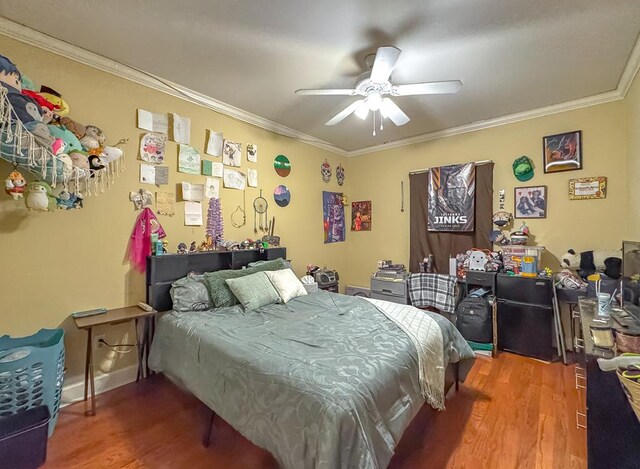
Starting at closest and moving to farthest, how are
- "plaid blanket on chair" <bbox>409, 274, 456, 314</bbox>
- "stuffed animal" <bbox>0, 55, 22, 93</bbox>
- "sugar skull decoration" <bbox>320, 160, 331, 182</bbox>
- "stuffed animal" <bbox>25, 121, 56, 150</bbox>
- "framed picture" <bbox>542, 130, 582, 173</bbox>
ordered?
"stuffed animal" <bbox>0, 55, 22, 93</bbox>
"stuffed animal" <bbox>25, 121, 56, 150</bbox>
"framed picture" <bbox>542, 130, 582, 173</bbox>
"plaid blanket on chair" <bbox>409, 274, 456, 314</bbox>
"sugar skull decoration" <bbox>320, 160, 331, 182</bbox>

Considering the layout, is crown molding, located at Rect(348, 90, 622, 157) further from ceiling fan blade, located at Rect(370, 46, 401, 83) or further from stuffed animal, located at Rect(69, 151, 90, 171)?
stuffed animal, located at Rect(69, 151, 90, 171)

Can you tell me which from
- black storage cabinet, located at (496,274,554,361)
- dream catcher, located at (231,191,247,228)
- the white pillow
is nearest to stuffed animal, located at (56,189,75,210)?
dream catcher, located at (231,191,247,228)

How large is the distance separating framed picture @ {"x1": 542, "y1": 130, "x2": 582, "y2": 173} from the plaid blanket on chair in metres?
1.60

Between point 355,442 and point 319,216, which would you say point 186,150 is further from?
point 355,442

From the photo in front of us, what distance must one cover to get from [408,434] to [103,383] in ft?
7.69

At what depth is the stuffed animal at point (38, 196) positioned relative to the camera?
183 centimetres

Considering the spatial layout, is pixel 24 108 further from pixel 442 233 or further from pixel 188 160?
pixel 442 233

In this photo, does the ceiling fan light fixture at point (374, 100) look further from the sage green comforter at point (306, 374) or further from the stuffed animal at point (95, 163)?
the stuffed animal at point (95, 163)

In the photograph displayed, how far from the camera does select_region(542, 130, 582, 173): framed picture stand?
2965mm

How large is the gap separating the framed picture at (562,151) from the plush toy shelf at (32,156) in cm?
427

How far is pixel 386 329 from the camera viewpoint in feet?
6.27

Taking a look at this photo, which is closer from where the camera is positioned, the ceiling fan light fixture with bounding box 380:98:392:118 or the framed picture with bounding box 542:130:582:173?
the ceiling fan light fixture with bounding box 380:98:392:118

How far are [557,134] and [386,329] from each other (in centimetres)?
292

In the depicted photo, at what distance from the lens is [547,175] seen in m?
3.15
